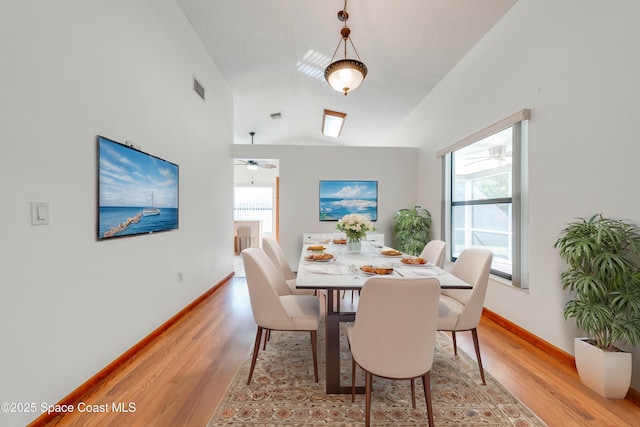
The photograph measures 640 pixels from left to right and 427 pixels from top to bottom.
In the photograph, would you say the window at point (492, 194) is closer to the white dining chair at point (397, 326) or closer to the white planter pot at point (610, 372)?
the white planter pot at point (610, 372)

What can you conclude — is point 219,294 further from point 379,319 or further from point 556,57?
point 556,57

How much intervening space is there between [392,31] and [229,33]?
203cm

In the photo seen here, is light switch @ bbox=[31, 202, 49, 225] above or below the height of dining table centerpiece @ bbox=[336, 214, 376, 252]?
above

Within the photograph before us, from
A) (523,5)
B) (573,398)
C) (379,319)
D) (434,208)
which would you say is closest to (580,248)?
(573,398)

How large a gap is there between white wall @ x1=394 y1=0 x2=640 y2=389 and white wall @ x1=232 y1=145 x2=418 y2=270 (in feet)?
7.09

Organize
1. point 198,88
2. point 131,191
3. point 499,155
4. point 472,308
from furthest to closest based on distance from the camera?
1. point 198,88
2. point 499,155
3. point 131,191
4. point 472,308

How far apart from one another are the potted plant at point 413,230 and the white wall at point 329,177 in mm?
476

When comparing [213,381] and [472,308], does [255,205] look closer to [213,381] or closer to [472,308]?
→ [213,381]

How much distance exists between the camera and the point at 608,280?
1697 millimetres

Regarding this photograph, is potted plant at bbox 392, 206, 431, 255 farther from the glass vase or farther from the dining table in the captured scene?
the dining table

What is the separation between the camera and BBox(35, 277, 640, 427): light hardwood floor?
1554mm

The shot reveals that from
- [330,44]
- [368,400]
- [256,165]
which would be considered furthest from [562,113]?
[256,165]

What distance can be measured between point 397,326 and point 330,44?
3776 mm

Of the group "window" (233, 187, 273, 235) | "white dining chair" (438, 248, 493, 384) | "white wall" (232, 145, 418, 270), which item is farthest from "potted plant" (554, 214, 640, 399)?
"window" (233, 187, 273, 235)
